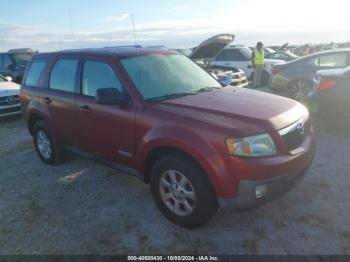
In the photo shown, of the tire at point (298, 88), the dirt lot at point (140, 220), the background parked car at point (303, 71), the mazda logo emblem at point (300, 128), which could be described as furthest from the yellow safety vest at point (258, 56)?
the mazda logo emblem at point (300, 128)

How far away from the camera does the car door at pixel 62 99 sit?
13.3 ft

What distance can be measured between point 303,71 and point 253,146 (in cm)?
681

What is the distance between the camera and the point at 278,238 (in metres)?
2.90

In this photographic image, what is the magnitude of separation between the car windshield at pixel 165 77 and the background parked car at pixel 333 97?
2.62m

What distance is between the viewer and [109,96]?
3.14m

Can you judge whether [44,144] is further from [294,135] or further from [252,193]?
[294,135]

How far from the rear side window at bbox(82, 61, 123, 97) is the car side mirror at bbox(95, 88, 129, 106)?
0.22 meters

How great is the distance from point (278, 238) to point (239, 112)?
4.14 ft

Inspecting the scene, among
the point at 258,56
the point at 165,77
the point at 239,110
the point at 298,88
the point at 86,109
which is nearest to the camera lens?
the point at 239,110

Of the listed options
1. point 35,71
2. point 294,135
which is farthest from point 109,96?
point 35,71

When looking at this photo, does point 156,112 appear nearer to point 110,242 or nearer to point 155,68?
point 155,68

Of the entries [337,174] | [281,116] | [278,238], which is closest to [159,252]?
[278,238]

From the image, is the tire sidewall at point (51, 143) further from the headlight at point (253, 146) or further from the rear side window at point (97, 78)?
the headlight at point (253, 146)

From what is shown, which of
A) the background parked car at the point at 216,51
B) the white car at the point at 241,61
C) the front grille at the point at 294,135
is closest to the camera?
the front grille at the point at 294,135
